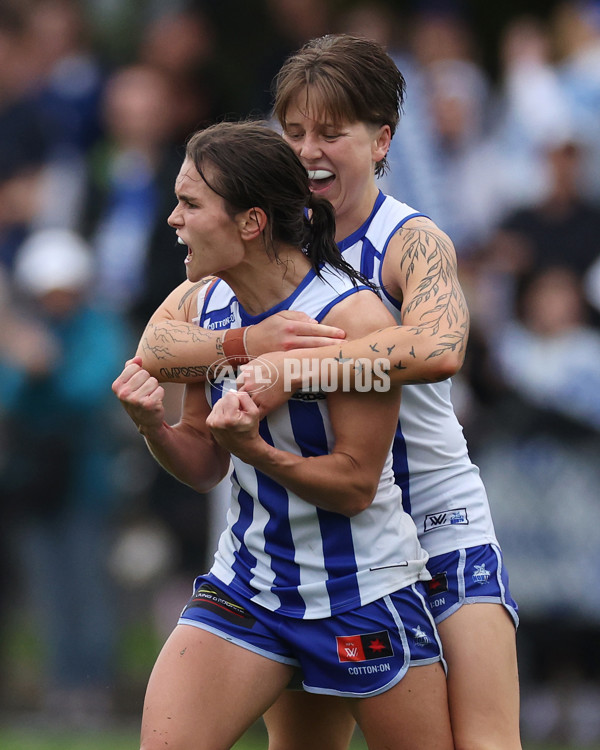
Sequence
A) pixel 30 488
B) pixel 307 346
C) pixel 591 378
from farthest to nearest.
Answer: pixel 30 488
pixel 591 378
pixel 307 346

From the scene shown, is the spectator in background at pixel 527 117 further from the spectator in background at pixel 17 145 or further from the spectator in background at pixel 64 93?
the spectator in background at pixel 17 145

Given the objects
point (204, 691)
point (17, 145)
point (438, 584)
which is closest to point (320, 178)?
point (438, 584)

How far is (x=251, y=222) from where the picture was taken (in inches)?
138

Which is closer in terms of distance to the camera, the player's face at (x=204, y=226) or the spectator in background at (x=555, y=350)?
the player's face at (x=204, y=226)

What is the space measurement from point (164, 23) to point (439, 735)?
714 centimetres

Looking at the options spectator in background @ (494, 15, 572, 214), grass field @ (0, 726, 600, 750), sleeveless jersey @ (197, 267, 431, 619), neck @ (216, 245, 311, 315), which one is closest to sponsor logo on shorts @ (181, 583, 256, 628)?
sleeveless jersey @ (197, 267, 431, 619)

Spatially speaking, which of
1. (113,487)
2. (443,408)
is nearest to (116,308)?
(113,487)

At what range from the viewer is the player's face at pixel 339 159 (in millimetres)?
3777

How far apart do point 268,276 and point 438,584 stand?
106 cm

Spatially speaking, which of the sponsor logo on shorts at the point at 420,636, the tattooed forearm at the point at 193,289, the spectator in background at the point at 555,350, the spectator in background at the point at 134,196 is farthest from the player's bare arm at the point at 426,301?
the spectator in background at the point at 134,196

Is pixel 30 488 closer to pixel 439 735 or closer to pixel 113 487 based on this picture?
pixel 113 487

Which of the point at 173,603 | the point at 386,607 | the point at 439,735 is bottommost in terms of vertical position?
the point at 173,603

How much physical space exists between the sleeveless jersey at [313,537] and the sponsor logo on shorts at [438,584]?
0.16m

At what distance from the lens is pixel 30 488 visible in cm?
757
